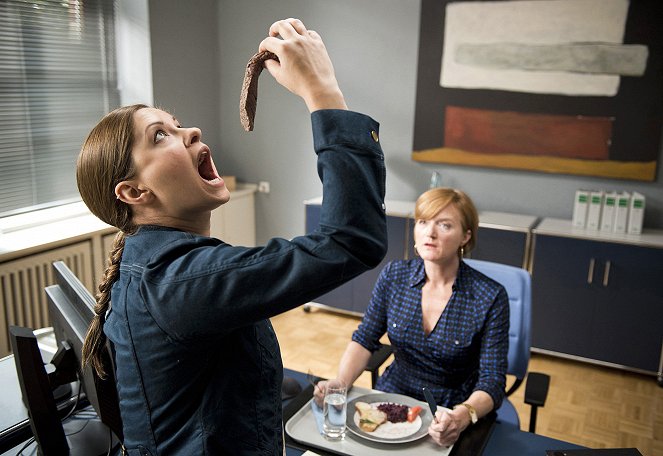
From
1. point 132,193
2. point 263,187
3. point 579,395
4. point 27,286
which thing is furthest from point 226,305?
point 263,187

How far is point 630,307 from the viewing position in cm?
346

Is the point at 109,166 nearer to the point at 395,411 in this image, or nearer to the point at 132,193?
the point at 132,193

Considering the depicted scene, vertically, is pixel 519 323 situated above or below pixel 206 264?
below

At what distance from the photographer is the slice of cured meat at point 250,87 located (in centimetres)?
85

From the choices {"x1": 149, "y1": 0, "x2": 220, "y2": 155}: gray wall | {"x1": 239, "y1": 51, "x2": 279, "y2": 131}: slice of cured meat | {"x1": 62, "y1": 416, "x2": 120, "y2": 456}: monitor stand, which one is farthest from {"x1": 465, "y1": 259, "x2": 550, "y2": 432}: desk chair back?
{"x1": 149, "y1": 0, "x2": 220, "y2": 155}: gray wall

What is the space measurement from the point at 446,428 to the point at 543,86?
2.99m

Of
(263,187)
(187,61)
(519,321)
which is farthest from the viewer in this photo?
(263,187)

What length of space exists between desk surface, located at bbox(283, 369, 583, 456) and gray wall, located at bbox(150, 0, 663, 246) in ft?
8.89

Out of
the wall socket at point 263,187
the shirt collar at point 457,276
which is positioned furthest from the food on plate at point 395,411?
the wall socket at point 263,187

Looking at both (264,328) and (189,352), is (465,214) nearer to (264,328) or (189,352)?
(264,328)

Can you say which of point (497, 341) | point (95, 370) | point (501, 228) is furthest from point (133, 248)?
point (501, 228)

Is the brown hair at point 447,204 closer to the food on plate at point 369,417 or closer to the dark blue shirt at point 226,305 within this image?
the food on plate at point 369,417

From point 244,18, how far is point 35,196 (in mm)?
2146

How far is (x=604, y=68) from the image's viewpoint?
368 centimetres
